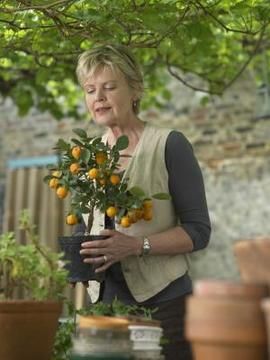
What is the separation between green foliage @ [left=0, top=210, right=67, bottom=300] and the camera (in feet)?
11.5

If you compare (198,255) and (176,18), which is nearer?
(176,18)

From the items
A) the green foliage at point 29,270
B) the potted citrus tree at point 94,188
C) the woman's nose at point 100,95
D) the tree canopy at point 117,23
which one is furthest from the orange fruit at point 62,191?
the green foliage at point 29,270

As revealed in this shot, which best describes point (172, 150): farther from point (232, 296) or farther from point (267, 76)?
point (267, 76)

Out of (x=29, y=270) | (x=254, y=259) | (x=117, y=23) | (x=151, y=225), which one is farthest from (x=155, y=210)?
(x=29, y=270)

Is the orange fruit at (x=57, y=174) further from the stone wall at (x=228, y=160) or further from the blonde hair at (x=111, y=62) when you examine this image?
the stone wall at (x=228, y=160)

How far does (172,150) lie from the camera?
248 cm

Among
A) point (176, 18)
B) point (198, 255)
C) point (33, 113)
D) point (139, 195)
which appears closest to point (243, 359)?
point (139, 195)

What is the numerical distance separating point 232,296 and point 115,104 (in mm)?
1307

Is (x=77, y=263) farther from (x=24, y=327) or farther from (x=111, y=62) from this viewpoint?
(x=111, y=62)

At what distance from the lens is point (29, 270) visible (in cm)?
375

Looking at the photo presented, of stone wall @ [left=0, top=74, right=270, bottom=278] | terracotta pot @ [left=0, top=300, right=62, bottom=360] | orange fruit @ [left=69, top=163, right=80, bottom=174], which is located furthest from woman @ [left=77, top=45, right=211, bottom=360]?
stone wall @ [left=0, top=74, right=270, bottom=278]

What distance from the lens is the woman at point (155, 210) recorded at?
239 centimetres

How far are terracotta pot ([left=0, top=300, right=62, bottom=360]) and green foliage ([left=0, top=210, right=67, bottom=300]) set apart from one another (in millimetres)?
1286

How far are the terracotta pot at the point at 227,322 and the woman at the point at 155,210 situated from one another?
100cm
